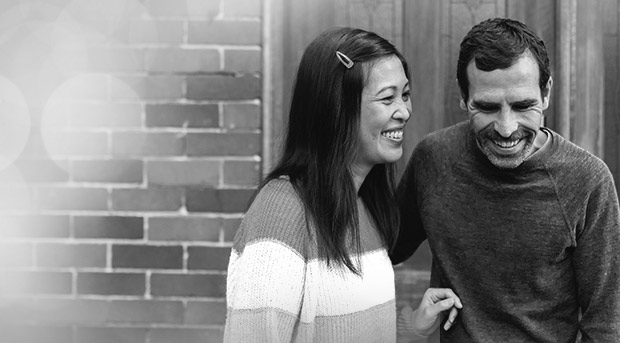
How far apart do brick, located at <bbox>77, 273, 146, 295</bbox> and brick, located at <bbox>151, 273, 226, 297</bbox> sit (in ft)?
0.22

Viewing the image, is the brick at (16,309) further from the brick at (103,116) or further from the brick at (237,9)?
the brick at (237,9)

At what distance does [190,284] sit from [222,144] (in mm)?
588

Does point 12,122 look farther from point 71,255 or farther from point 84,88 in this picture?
point 71,255

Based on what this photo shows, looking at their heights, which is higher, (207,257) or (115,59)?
(115,59)

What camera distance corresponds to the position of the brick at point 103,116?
11.2ft

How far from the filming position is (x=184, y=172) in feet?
11.2

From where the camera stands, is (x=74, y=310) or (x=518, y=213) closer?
(x=518, y=213)

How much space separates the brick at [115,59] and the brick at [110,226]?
608 mm

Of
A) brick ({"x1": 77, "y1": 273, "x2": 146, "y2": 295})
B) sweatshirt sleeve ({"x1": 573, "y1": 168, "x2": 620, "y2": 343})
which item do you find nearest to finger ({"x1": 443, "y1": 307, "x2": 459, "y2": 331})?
sweatshirt sleeve ({"x1": 573, "y1": 168, "x2": 620, "y2": 343})

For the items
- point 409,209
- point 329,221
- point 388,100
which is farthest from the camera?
point 409,209

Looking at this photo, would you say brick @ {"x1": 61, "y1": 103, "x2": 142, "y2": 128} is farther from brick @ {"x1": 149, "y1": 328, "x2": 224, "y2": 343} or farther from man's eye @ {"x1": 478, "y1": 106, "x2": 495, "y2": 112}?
man's eye @ {"x1": 478, "y1": 106, "x2": 495, "y2": 112}

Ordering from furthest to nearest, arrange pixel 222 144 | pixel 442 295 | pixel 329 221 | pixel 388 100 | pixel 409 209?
pixel 222 144 < pixel 409 209 < pixel 442 295 < pixel 388 100 < pixel 329 221

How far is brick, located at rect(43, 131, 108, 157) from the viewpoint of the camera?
3408 millimetres

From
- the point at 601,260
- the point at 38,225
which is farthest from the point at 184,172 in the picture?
the point at 601,260
